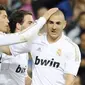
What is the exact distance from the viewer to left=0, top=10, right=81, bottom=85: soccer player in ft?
26.0

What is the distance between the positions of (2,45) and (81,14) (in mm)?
5372

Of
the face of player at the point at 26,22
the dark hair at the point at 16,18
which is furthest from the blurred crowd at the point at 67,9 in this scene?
the face of player at the point at 26,22

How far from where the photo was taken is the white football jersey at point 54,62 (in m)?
7.93

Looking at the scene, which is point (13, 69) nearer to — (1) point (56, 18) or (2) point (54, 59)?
(2) point (54, 59)

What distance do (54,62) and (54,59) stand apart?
49 mm

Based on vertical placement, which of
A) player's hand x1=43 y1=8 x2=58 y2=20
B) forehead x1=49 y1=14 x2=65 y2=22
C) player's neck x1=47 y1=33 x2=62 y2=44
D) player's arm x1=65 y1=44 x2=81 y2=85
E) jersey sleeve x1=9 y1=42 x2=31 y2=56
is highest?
player's hand x1=43 y1=8 x2=58 y2=20

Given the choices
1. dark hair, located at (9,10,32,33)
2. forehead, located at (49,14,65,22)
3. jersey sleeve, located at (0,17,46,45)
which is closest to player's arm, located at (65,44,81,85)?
forehead, located at (49,14,65,22)

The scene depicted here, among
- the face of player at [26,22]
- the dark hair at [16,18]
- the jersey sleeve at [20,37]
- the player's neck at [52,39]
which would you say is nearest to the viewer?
the jersey sleeve at [20,37]

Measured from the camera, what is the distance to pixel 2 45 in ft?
24.1

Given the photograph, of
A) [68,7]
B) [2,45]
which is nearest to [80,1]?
[68,7]

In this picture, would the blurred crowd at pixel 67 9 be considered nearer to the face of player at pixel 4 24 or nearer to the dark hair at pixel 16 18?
the dark hair at pixel 16 18

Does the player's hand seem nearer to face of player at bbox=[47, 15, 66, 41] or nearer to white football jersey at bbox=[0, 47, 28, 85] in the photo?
face of player at bbox=[47, 15, 66, 41]

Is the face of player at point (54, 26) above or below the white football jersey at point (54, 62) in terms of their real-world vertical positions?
above

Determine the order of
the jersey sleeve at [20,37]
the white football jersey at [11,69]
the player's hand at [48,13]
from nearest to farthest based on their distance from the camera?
1. the jersey sleeve at [20,37]
2. the player's hand at [48,13]
3. the white football jersey at [11,69]
